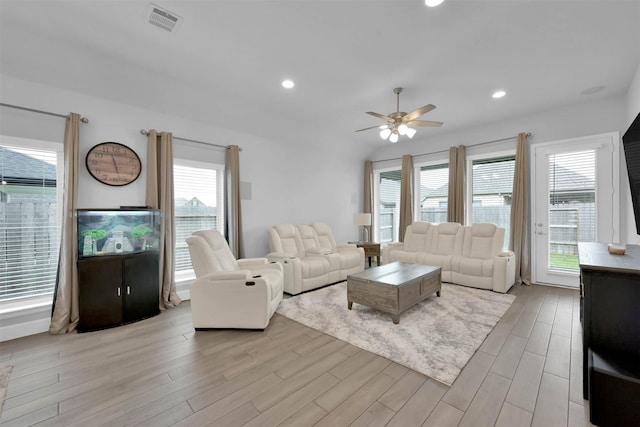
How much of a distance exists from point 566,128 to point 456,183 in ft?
5.97

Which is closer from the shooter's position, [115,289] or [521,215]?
[115,289]

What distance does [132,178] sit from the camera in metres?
3.44

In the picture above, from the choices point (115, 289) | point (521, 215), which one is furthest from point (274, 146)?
point (521, 215)

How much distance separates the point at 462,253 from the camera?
474 cm

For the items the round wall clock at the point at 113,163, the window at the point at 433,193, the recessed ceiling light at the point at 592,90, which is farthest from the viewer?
the window at the point at 433,193

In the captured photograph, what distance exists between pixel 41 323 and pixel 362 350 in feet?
11.1

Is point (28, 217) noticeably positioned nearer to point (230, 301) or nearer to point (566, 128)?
point (230, 301)

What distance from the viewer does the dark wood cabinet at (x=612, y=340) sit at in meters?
1.46

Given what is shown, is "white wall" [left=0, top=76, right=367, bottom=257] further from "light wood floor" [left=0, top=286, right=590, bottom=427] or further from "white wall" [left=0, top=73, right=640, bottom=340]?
"light wood floor" [left=0, top=286, right=590, bottom=427]

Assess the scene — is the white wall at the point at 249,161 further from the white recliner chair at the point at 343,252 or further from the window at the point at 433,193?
the window at the point at 433,193

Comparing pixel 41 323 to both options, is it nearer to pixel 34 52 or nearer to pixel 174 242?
pixel 174 242

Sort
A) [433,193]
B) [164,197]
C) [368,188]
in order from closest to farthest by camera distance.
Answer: [164,197], [433,193], [368,188]

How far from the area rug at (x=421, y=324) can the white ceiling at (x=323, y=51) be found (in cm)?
292

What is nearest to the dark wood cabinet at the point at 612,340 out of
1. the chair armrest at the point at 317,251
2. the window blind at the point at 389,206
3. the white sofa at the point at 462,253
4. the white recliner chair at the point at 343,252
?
the white sofa at the point at 462,253
